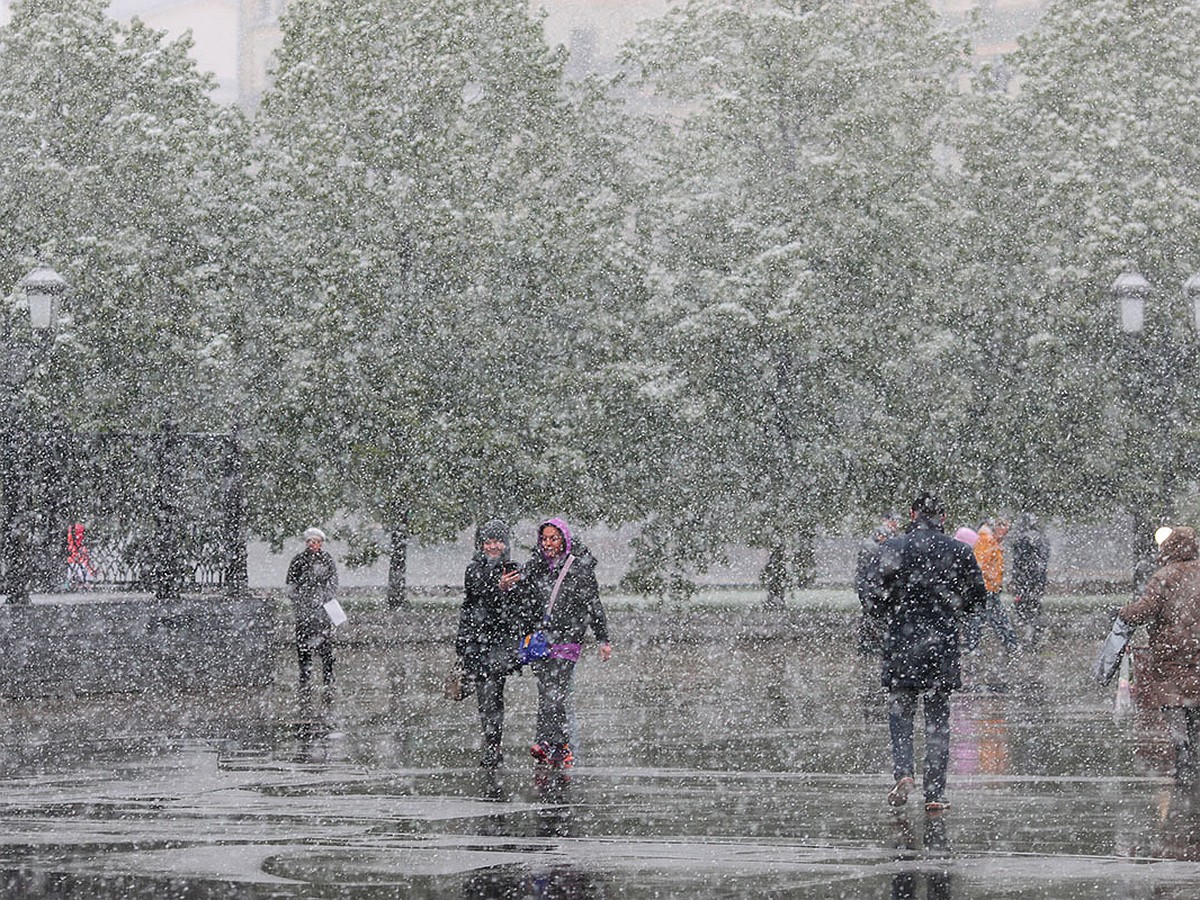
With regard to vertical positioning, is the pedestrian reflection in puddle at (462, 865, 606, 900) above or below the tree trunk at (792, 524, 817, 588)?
below

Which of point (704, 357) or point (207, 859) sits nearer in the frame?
point (207, 859)

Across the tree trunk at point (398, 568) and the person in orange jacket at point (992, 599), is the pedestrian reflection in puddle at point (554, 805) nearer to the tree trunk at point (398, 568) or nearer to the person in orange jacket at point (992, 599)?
the person in orange jacket at point (992, 599)

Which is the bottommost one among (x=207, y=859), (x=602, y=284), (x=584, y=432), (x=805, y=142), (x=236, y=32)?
(x=207, y=859)

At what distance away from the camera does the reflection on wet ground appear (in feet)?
29.1

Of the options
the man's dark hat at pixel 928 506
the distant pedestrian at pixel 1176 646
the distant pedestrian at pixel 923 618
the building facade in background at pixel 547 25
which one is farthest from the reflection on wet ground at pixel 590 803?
the building facade in background at pixel 547 25

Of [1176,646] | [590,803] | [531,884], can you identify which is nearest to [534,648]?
[590,803]

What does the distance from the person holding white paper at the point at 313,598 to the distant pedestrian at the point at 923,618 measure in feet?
33.7

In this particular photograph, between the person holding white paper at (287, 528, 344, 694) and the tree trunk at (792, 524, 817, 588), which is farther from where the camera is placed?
the tree trunk at (792, 524, 817, 588)

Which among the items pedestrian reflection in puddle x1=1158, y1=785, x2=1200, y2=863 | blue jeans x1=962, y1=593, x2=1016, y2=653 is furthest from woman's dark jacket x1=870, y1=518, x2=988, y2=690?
blue jeans x1=962, y1=593, x2=1016, y2=653

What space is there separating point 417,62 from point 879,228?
8.53 meters

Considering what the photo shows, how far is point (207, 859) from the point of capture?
958 centimetres

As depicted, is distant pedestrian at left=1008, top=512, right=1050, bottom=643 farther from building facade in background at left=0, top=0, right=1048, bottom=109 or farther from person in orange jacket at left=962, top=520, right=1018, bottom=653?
building facade in background at left=0, top=0, right=1048, bottom=109

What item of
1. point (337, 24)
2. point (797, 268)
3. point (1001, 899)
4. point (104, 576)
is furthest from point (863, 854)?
point (337, 24)

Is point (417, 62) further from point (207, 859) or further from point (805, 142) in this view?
point (207, 859)
